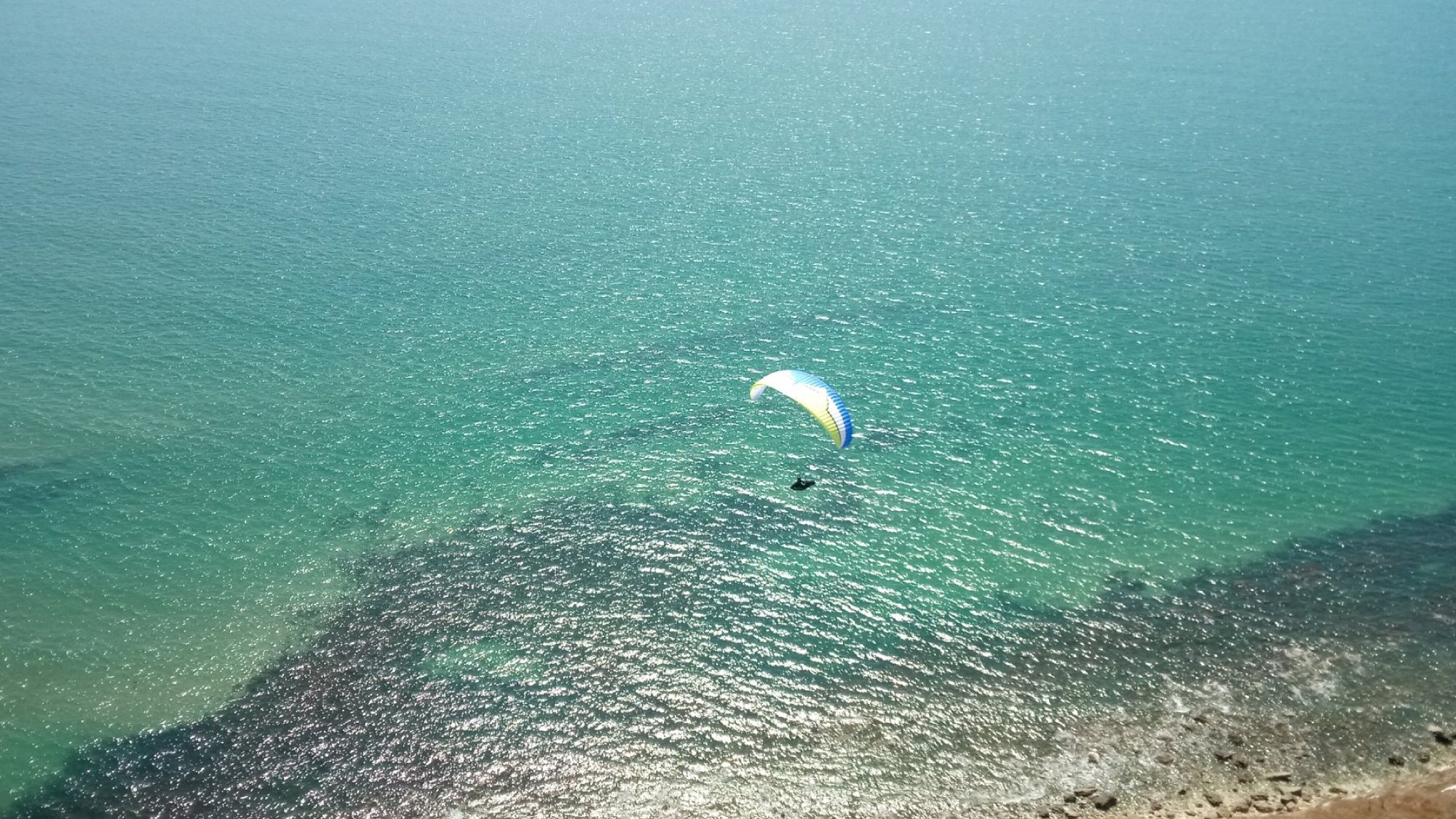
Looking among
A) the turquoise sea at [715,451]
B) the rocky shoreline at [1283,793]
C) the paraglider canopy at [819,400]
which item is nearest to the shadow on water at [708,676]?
the turquoise sea at [715,451]

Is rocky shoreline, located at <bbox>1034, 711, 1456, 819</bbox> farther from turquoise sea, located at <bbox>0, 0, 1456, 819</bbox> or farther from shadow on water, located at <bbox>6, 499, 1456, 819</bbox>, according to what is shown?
shadow on water, located at <bbox>6, 499, 1456, 819</bbox>

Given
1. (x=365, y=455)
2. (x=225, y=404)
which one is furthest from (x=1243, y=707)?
(x=225, y=404)

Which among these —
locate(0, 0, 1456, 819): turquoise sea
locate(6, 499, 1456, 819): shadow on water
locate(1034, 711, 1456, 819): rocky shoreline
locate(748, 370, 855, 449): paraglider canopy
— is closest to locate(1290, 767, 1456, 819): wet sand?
locate(1034, 711, 1456, 819): rocky shoreline

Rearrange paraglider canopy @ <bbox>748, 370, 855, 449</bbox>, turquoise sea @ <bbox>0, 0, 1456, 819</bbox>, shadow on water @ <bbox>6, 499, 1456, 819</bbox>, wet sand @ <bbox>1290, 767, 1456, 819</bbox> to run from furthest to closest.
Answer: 1. paraglider canopy @ <bbox>748, 370, 855, 449</bbox>
2. turquoise sea @ <bbox>0, 0, 1456, 819</bbox>
3. shadow on water @ <bbox>6, 499, 1456, 819</bbox>
4. wet sand @ <bbox>1290, 767, 1456, 819</bbox>

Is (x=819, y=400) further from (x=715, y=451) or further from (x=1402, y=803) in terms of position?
(x=1402, y=803)

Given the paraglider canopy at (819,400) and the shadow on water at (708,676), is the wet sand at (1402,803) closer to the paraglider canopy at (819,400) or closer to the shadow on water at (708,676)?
the shadow on water at (708,676)

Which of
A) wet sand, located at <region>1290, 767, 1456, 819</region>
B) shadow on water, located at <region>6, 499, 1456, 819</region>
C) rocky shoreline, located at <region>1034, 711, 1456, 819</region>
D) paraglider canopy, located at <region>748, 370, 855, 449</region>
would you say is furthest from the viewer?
paraglider canopy, located at <region>748, 370, 855, 449</region>

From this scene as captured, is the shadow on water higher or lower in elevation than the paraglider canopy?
lower
